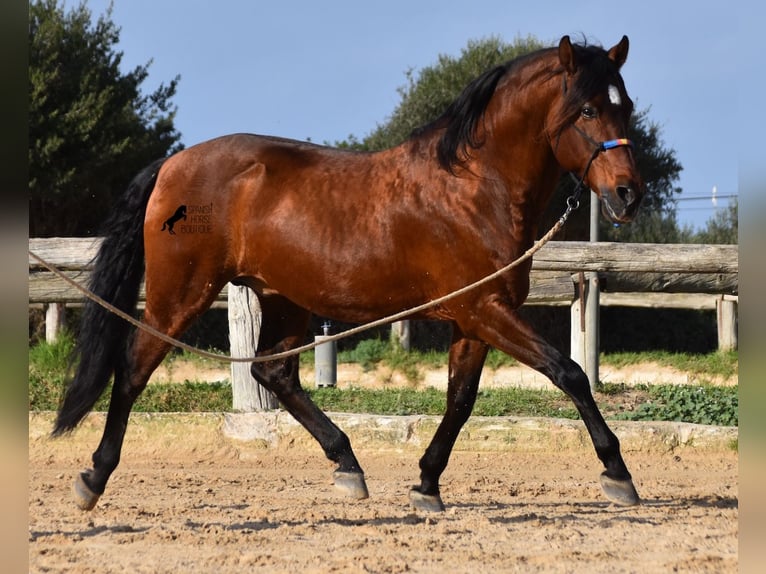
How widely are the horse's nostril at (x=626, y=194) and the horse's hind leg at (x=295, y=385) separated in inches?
80.5

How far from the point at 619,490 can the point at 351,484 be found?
56.9 inches

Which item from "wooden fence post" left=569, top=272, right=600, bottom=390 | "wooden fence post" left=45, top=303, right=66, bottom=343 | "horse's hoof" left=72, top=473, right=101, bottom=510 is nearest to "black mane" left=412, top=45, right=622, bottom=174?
"horse's hoof" left=72, top=473, right=101, bottom=510

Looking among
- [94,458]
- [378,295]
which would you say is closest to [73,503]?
[94,458]

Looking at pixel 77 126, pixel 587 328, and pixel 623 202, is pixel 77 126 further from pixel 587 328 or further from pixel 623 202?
pixel 623 202

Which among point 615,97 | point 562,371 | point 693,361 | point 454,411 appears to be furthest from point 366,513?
point 693,361

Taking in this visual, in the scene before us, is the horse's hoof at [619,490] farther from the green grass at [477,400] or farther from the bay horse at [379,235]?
the green grass at [477,400]

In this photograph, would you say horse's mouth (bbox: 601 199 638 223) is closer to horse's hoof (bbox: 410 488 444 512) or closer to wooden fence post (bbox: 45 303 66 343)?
horse's hoof (bbox: 410 488 444 512)

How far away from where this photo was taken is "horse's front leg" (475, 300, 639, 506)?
456cm

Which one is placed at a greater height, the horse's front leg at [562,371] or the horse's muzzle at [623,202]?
the horse's muzzle at [623,202]

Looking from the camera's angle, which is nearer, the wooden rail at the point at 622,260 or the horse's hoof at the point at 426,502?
the horse's hoof at the point at 426,502

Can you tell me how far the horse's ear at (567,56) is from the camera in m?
4.64

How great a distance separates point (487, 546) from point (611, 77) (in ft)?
7.67

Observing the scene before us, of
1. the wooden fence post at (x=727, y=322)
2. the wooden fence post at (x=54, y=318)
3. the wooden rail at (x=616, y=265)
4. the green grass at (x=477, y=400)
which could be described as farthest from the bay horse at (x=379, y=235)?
the wooden fence post at (x=727, y=322)

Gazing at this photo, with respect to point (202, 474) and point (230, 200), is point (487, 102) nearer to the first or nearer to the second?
point (230, 200)
